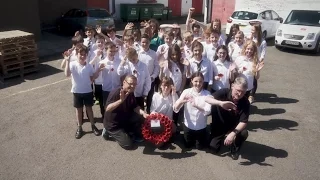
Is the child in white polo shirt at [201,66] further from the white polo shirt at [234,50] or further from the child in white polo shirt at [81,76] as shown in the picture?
the child in white polo shirt at [81,76]

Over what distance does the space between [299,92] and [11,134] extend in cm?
761

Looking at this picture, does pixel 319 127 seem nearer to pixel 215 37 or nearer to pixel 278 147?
pixel 278 147

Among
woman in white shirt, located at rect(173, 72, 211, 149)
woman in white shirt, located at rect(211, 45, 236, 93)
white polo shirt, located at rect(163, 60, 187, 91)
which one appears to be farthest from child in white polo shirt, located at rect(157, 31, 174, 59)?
woman in white shirt, located at rect(173, 72, 211, 149)

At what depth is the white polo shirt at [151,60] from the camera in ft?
19.5

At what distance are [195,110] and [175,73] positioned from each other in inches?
36.5

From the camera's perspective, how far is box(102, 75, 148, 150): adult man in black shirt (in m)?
5.17

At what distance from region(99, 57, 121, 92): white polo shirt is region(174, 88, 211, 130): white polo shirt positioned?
1.41 meters

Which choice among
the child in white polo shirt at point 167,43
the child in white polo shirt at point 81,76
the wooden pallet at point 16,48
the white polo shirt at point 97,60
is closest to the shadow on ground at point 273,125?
the child in white polo shirt at point 167,43

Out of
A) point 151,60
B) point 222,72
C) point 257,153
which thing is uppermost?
point 151,60

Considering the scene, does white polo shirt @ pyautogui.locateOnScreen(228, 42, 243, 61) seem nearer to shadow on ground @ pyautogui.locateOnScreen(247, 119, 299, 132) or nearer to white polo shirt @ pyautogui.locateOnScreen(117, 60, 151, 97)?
shadow on ground @ pyautogui.locateOnScreen(247, 119, 299, 132)

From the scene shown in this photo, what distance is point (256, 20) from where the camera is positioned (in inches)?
567

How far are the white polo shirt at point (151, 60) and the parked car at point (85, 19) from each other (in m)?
9.40

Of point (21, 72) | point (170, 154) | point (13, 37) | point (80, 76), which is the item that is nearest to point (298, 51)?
point (170, 154)

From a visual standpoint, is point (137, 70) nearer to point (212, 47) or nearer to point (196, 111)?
point (196, 111)
